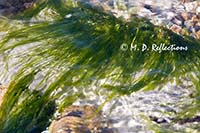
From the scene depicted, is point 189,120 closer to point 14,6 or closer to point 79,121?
point 79,121

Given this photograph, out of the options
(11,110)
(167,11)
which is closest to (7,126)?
(11,110)

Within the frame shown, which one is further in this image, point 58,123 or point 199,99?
point 199,99

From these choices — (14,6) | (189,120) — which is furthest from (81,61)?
(14,6)

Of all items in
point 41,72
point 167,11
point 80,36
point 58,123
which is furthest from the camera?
point 167,11

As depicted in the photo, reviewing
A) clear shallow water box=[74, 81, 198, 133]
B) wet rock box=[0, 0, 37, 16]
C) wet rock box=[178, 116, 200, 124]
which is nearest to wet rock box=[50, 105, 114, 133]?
clear shallow water box=[74, 81, 198, 133]

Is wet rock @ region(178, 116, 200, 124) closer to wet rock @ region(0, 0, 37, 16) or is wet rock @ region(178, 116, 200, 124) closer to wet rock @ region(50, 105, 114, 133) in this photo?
wet rock @ region(50, 105, 114, 133)

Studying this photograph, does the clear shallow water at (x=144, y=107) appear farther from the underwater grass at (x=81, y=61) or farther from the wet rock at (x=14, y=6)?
the wet rock at (x=14, y=6)

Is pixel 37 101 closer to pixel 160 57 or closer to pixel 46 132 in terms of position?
pixel 46 132
